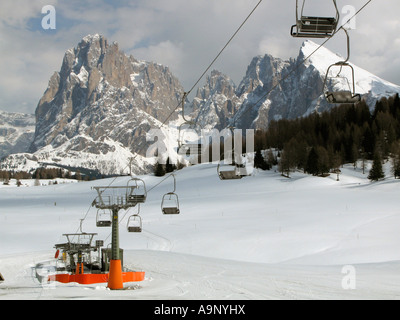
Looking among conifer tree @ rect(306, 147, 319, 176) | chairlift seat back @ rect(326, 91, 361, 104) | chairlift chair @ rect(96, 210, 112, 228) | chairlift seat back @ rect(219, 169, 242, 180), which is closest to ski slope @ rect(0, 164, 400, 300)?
chairlift chair @ rect(96, 210, 112, 228)

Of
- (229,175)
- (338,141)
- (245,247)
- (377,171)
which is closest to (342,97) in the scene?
(229,175)

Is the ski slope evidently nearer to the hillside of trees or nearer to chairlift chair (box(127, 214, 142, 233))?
chairlift chair (box(127, 214, 142, 233))

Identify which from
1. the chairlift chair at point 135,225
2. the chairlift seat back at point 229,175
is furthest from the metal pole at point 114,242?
the chairlift seat back at point 229,175

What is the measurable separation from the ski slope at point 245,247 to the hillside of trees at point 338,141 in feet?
55.9

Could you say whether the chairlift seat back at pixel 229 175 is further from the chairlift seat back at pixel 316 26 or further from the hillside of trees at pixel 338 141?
the hillside of trees at pixel 338 141

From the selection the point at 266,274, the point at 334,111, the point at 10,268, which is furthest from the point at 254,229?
the point at 334,111

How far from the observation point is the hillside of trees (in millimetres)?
71938

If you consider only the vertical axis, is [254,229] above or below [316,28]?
below

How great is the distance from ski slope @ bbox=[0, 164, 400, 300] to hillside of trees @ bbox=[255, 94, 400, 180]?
1703cm

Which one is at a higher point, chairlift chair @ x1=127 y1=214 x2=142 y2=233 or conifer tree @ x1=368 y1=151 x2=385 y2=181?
conifer tree @ x1=368 y1=151 x2=385 y2=181

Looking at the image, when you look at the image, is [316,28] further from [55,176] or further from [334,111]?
[55,176]

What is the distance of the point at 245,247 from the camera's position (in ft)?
86.9
